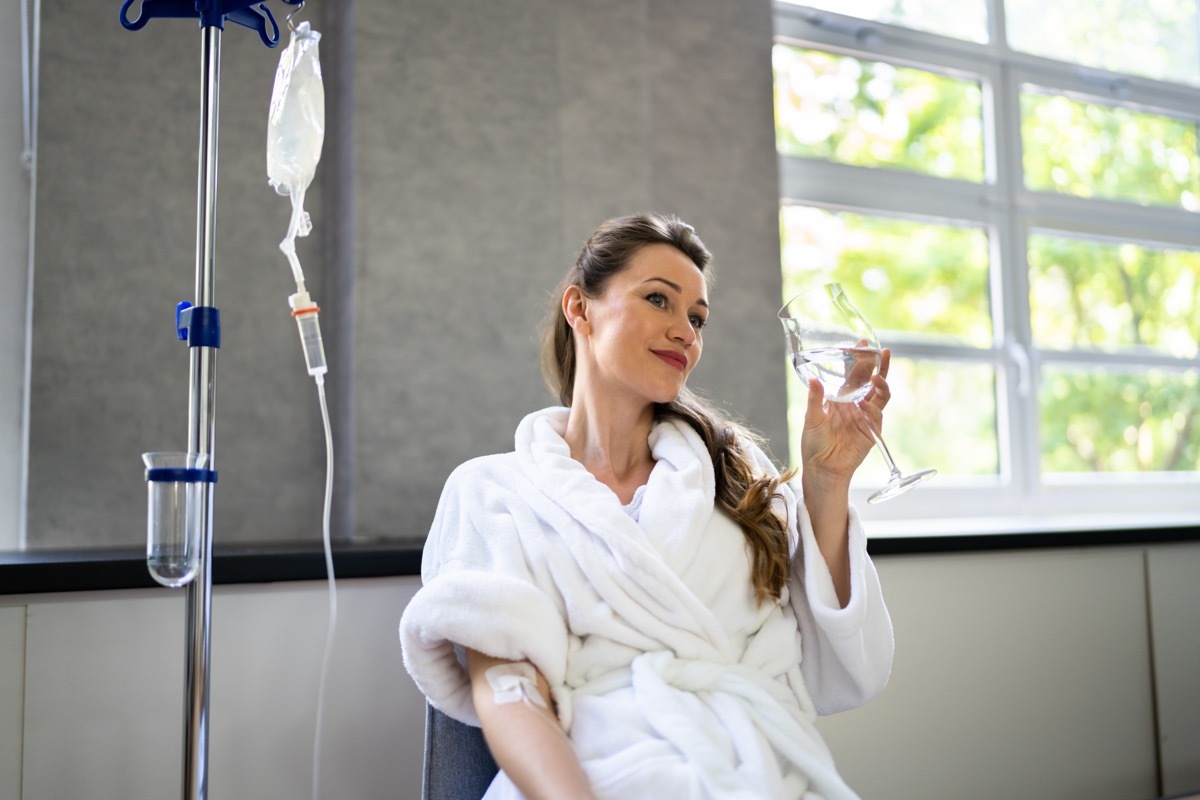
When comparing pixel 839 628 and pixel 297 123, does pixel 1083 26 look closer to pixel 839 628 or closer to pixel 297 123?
pixel 839 628

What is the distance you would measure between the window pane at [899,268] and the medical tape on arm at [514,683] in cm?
186

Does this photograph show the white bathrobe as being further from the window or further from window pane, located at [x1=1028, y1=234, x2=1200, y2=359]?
window pane, located at [x1=1028, y1=234, x2=1200, y2=359]

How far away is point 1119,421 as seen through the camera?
3410 millimetres

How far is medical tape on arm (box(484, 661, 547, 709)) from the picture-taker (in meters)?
1.25

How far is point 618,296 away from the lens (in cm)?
160

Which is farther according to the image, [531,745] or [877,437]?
[877,437]

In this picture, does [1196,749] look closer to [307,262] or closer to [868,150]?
[868,150]

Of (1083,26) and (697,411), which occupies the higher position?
(1083,26)

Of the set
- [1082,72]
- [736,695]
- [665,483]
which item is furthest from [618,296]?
[1082,72]

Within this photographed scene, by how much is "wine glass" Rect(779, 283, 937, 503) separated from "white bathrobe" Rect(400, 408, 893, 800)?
216 mm

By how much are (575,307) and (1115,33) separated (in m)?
2.77

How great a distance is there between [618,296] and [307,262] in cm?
94

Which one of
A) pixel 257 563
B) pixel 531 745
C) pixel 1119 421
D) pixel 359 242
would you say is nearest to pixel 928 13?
pixel 1119 421

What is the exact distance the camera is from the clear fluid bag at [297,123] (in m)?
1.38
